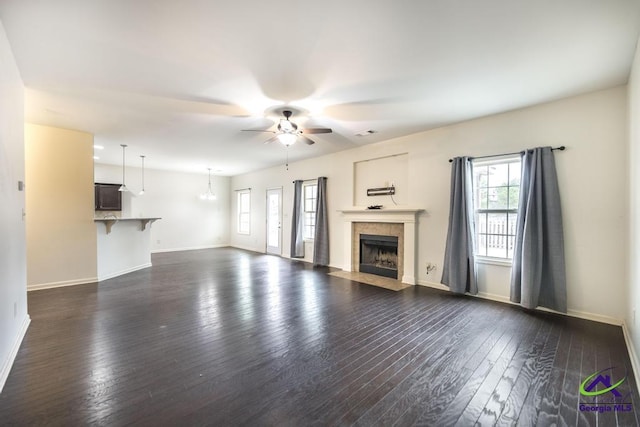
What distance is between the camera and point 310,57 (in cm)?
259

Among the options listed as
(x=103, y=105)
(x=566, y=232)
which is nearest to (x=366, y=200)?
(x=566, y=232)

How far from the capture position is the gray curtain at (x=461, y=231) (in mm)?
4246

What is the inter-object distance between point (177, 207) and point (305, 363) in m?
8.71

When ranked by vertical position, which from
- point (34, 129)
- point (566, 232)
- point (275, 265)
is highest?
point (34, 129)

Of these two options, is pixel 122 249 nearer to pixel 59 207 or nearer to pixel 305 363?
pixel 59 207

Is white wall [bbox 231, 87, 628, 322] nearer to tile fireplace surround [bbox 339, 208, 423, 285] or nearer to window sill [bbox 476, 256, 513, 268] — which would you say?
window sill [bbox 476, 256, 513, 268]

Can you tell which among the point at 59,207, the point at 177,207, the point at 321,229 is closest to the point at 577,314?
the point at 321,229

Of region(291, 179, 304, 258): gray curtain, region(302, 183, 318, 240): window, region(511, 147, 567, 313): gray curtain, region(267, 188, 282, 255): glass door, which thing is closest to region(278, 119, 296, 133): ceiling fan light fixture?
region(511, 147, 567, 313): gray curtain

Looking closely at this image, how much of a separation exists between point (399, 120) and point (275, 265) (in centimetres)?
444

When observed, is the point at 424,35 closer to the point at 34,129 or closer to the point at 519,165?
the point at 519,165

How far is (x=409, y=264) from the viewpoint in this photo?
202 inches

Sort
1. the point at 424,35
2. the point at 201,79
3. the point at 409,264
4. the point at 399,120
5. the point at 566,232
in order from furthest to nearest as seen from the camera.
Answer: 1. the point at 409,264
2. the point at 399,120
3. the point at 566,232
4. the point at 201,79
5. the point at 424,35

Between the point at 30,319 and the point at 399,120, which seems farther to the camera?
the point at 399,120

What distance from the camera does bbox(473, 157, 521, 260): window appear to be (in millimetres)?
4070
